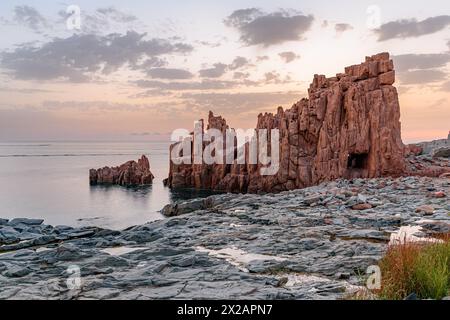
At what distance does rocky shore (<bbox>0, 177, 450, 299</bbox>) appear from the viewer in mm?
9156

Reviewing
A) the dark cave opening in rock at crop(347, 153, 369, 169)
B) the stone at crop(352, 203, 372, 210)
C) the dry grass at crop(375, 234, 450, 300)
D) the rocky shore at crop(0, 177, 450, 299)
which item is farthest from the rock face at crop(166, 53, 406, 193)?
the dry grass at crop(375, 234, 450, 300)

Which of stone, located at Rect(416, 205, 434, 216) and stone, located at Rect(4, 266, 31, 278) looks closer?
stone, located at Rect(4, 266, 31, 278)

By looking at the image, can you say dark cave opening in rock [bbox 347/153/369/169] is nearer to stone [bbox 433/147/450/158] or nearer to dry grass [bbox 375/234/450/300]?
stone [bbox 433/147/450/158]

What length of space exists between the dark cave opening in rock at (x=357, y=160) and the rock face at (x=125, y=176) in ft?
191

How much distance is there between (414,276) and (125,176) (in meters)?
100

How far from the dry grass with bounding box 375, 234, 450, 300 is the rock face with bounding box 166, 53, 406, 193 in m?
43.2

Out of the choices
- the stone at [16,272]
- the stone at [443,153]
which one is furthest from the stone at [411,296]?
the stone at [443,153]

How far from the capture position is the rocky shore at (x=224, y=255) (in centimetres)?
916

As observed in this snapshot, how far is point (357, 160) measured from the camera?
56719 millimetres

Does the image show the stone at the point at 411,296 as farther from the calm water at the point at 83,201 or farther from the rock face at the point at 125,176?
the rock face at the point at 125,176

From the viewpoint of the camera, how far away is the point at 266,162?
75.8m

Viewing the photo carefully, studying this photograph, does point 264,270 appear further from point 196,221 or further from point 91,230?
point 91,230
